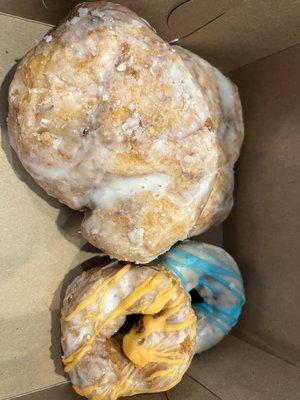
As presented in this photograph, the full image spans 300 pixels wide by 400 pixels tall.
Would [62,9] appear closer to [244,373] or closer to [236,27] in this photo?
[236,27]

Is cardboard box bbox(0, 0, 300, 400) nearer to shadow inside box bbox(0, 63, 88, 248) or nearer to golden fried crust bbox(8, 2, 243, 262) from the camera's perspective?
shadow inside box bbox(0, 63, 88, 248)

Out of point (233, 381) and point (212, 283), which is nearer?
point (233, 381)

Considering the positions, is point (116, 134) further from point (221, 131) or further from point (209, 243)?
point (209, 243)

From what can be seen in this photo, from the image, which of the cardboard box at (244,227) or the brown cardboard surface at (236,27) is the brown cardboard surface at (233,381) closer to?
the cardboard box at (244,227)

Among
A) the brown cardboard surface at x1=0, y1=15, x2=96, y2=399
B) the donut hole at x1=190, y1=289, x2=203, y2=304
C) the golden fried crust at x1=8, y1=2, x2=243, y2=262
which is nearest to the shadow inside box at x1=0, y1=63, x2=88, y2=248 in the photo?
the brown cardboard surface at x1=0, y1=15, x2=96, y2=399

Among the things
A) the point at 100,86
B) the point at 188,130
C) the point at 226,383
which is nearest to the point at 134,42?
the point at 100,86

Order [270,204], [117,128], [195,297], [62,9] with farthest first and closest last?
[195,297] → [270,204] → [62,9] → [117,128]

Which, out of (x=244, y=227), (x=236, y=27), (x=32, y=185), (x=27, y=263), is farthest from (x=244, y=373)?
(x=236, y=27)
